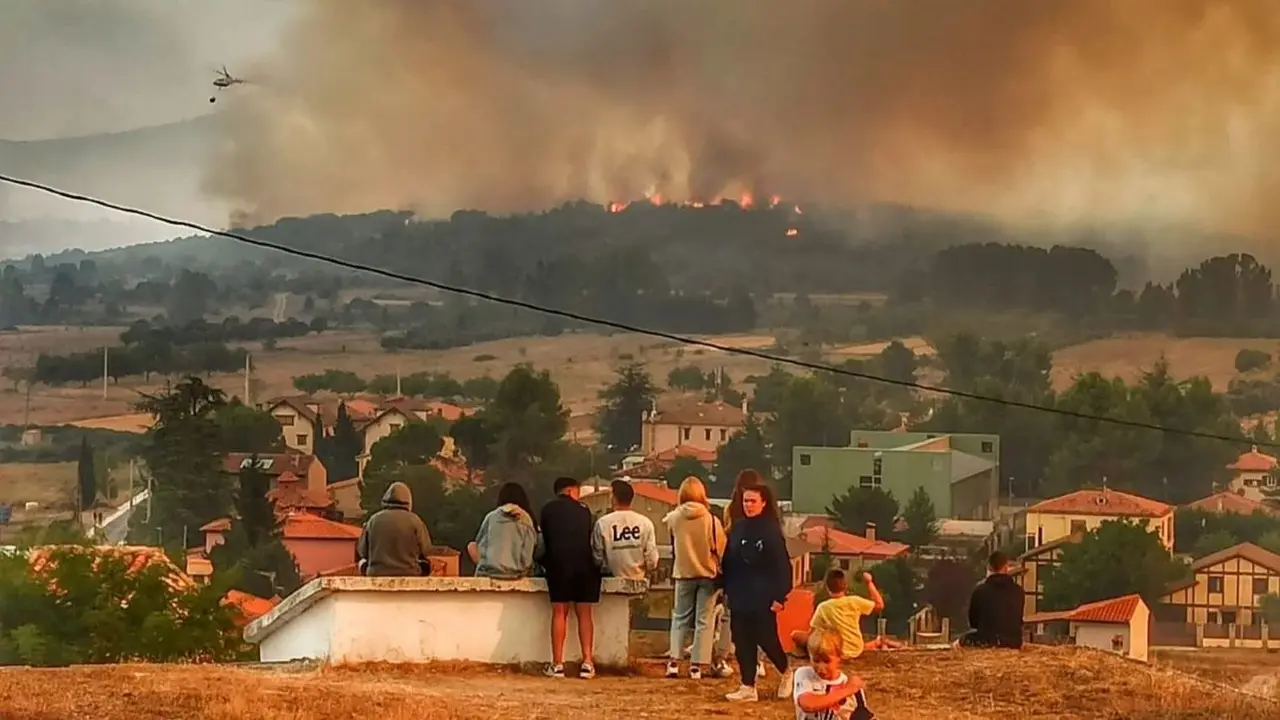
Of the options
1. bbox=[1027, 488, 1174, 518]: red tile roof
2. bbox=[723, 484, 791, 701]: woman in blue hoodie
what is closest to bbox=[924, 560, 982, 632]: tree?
bbox=[1027, 488, 1174, 518]: red tile roof

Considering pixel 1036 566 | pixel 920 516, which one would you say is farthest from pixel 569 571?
pixel 1036 566

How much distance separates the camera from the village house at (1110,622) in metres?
14.9

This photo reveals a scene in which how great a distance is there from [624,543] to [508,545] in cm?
73

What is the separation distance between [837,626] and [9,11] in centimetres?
1476

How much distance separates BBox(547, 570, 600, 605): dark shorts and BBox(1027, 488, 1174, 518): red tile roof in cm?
827

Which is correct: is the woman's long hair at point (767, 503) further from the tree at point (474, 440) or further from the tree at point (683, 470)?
the tree at point (474, 440)

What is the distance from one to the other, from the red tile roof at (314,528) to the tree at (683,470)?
11.5ft

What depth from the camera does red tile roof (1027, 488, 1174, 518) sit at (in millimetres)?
15938

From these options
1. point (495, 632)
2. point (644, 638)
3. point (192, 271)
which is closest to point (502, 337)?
point (192, 271)

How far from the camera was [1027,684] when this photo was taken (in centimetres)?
876

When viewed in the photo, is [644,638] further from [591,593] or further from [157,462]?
[157,462]

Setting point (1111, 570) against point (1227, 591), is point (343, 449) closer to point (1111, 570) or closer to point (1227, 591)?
point (1111, 570)

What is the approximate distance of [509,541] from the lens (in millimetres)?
9320

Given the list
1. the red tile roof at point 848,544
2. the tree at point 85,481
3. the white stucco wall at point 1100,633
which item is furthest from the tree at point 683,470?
the tree at point 85,481
